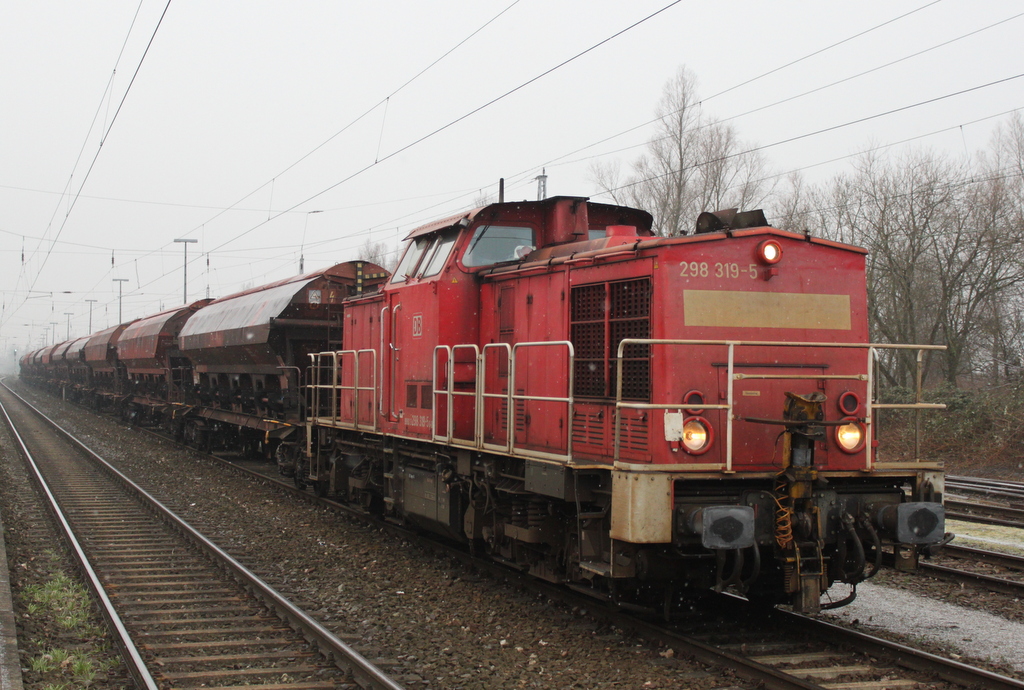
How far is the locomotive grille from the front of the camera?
6.40 meters

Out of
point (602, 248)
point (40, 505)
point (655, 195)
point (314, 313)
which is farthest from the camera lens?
point (655, 195)

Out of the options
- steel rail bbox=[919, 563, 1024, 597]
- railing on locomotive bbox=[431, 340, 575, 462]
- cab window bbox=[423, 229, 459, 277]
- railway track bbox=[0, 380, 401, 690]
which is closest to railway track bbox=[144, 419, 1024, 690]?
railing on locomotive bbox=[431, 340, 575, 462]

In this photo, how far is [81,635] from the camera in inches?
265

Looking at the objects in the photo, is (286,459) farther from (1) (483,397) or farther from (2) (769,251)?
(2) (769,251)

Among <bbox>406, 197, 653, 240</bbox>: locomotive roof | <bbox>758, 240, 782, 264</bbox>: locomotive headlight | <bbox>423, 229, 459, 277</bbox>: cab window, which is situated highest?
<bbox>406, 197, 653, 240</bbox>: locomotive roof

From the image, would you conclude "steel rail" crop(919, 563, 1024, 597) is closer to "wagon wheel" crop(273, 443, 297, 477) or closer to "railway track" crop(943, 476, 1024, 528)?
"railway track" crop(943, 476, 1024, 528)

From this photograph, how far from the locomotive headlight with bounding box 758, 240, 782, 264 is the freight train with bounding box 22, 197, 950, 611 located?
0.4 inches

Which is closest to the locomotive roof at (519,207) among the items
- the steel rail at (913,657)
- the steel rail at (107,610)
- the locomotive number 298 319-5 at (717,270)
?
the locomotive number 298 319-5 at (717,270)

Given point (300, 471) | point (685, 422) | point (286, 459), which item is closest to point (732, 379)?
point (685, 422)

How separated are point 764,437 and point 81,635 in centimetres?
541

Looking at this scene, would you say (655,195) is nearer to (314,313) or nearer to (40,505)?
(314,313)

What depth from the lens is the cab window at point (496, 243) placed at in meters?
8.52

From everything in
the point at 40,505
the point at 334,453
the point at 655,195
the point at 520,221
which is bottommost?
the point at 40,505

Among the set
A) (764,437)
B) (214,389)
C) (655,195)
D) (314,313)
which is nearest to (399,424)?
(764,437)
